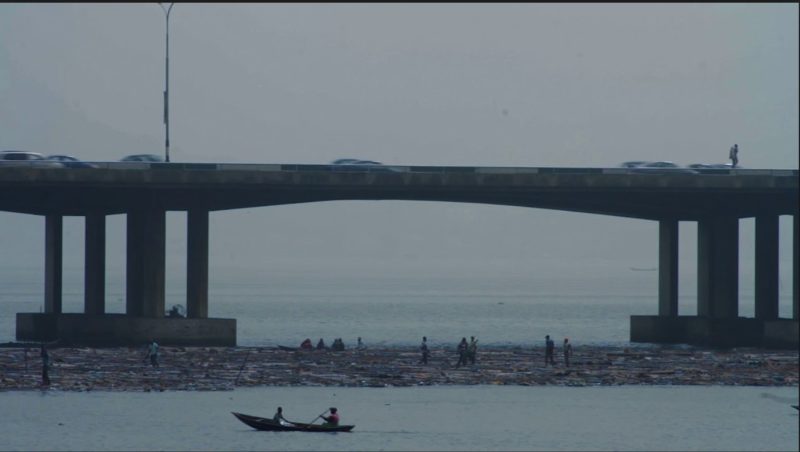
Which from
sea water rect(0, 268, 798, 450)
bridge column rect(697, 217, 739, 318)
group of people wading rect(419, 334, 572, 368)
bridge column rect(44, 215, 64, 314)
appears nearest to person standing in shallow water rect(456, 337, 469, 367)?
group of people wading rect(419, 334, 572, 368)

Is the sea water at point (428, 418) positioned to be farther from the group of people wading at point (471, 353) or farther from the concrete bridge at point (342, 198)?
the concrete bridge at point (342, 198)

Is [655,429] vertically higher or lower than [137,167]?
lower

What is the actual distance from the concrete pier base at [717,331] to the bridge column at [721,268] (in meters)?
0.90

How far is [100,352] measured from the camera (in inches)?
3290

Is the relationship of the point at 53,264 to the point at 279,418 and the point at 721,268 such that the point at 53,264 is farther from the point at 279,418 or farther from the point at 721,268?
the point at 279,418

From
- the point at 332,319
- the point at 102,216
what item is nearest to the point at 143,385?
the point at 102,216

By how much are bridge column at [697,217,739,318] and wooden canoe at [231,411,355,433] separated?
149ft

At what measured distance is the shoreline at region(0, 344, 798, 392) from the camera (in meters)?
71.9

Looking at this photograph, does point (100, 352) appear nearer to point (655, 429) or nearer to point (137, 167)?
point (137, 167)

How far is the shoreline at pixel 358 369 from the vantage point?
236 ft

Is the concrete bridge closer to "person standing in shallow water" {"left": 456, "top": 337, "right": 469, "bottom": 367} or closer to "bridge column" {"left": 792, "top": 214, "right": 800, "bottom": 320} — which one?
"bridge column" {"left": 792, "top": 214, "right": 800, "bottom": 320}

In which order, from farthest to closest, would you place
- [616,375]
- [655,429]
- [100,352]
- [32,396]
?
1. [100,352]
2. [616,375]
3. [32,396]
4. [655,429]

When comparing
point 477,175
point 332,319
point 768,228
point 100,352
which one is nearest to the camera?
point 100,352

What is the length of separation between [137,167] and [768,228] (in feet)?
120
